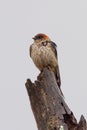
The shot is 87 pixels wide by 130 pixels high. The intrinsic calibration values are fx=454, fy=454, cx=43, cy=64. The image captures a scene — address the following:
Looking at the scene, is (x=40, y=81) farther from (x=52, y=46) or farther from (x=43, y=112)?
(x=52, y=46)

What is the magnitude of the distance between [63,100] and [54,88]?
313 millimetres

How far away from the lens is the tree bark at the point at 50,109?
617 cm

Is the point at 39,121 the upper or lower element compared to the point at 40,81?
lower

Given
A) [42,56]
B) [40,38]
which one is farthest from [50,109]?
[40,38]

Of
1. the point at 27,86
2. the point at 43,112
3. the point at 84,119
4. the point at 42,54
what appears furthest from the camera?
the point at 42,54

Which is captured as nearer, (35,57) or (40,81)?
(40,81)

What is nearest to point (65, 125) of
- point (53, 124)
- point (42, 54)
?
point (53, 124)

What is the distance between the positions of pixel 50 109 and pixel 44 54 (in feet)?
11.7

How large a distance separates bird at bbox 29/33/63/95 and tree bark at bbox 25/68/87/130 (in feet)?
9.26

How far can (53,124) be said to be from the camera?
619 centimetres

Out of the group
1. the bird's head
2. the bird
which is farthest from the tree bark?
the bird's head

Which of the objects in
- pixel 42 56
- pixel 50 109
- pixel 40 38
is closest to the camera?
pixel 50 109

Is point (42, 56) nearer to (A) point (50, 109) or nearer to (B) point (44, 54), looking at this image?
(B) point (44, 54)

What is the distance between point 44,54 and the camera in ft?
32.0
